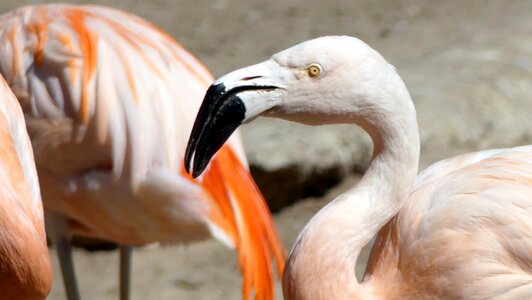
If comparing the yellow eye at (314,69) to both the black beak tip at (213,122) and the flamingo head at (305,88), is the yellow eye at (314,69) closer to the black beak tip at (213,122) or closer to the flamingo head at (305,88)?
the flamingo head at (305,88)

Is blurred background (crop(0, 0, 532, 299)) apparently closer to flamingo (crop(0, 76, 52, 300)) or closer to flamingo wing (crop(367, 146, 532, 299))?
flamingo wing (crop(367, 146, 532, 299))

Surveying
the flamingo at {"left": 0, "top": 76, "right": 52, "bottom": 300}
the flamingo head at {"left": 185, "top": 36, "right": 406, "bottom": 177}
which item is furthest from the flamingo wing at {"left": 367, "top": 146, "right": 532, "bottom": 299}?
the flamingo at {"left": 0, "top": 76, "right": 52, "bottom": 300}

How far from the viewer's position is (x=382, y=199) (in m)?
2.61

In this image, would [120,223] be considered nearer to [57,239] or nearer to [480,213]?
[57,239]

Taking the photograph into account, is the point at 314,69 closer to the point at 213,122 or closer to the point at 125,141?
the point at 213,122

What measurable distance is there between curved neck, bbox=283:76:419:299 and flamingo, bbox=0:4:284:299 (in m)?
0.85

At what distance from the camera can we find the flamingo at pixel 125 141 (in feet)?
11.3

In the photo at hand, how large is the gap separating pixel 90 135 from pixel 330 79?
3.94 feet

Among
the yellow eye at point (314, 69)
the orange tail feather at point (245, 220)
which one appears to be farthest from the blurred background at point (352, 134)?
the yellow eye at point (314, 69)

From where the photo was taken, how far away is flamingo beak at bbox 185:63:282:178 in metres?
2.46

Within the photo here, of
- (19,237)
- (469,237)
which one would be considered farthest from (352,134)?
(19,237)

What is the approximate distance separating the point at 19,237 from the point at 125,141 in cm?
108

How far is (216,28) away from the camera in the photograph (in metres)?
6.55

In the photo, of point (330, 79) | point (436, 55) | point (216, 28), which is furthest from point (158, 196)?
point (216, 28)
